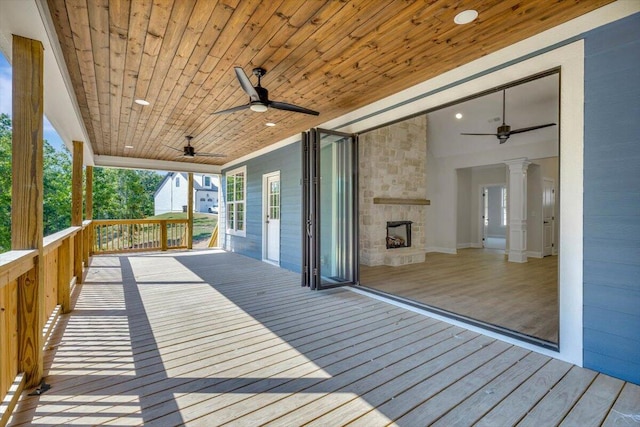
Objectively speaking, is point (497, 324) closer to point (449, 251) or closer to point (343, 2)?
point (343, 2)

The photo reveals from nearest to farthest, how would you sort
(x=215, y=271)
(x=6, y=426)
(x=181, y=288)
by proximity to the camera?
(x=6, y=426)
(x=181, y=288)
(x=215, y=271)

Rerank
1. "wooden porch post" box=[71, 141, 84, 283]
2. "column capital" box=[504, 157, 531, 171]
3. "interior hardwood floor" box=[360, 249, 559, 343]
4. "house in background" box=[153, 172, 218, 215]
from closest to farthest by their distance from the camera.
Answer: "interior hardwood floor" box=[360, 249, 559, 343]
"wooden porch post" box=[71, 141, 84, 283]
"column capital" box=[504, 157, 531, 171]
"house in background" box=[153, 172, 218, 215]

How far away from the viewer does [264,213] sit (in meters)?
6.86

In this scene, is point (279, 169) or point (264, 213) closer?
point (279, 169)

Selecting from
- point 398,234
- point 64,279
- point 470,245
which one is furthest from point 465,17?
point 470,245

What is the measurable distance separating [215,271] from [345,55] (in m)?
4.49

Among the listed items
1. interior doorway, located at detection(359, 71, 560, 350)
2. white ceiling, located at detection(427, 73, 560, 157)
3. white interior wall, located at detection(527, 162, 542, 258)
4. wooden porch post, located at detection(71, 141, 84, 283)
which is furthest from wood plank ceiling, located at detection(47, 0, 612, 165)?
white interior wall, located at detection(527, 162, 542, 258)

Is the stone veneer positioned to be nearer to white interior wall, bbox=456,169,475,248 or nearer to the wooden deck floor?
white interior wall, bbox=456,169,475,248

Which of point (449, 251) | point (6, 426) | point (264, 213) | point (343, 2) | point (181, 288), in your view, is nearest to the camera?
point (6, 426)

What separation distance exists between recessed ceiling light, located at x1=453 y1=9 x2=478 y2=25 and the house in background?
1947 centimetres

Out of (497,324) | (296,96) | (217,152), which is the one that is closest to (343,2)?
(296,96)

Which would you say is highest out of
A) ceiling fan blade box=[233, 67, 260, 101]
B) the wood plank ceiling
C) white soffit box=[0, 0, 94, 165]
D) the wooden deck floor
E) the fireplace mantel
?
the wood plank ceiling

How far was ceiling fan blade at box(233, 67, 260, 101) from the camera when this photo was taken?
2545mm

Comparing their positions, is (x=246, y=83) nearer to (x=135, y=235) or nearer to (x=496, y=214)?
(x=135, y=235)
